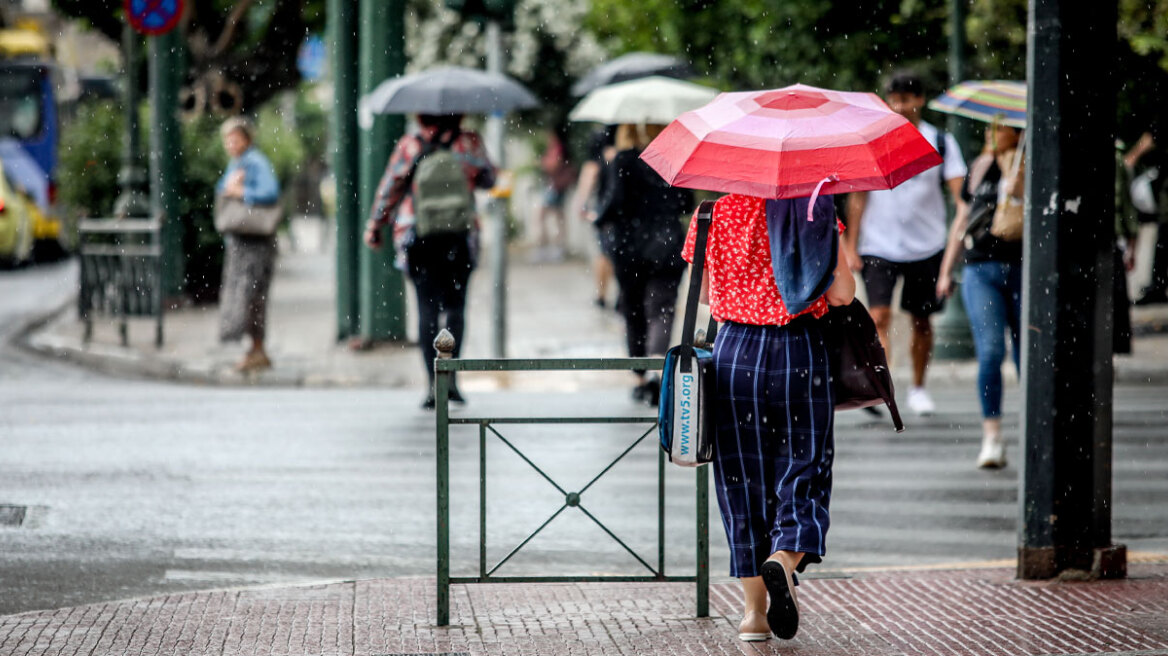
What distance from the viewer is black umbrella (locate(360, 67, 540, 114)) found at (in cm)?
1029

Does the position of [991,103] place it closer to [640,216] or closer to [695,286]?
[640,216]

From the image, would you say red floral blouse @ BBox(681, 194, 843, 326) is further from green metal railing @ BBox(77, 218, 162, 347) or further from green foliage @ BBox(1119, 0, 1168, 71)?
green metal railing @ BBox(77, 218, 162, 347)

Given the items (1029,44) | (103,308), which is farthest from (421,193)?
(103,308)

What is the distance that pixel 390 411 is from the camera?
10609 millimetres

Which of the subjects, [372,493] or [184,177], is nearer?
[372,493]

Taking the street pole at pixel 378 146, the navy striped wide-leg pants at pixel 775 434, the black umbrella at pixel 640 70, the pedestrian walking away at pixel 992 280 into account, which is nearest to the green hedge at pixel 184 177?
the street pole at pixel 378 146

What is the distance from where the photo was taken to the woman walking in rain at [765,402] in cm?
495

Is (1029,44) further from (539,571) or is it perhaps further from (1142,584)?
(539,571)

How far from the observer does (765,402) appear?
4977 mm

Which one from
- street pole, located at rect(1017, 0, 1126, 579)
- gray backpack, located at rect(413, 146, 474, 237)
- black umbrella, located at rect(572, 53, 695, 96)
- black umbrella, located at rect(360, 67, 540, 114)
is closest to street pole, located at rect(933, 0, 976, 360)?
black umbrella, located at rect(572, 53, 695, 96)

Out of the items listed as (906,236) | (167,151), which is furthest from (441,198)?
(167,151)

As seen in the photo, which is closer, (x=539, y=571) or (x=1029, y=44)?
(x=1029, y=44)

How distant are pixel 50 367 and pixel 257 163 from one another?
115 inches

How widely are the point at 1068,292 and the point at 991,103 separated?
2625mm
